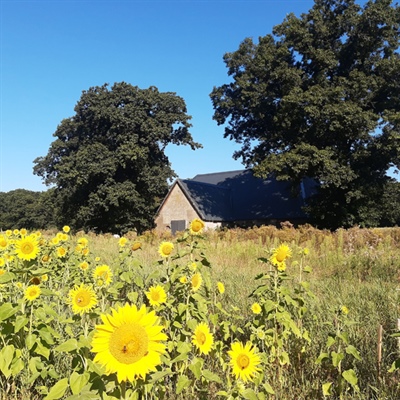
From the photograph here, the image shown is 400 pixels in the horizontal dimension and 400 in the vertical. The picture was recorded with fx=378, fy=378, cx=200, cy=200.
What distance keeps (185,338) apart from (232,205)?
29.4 meters

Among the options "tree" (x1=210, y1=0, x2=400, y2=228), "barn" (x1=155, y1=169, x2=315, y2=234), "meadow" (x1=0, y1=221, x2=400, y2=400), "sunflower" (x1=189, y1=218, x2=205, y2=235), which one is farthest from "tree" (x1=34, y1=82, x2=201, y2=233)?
"sunflower" (x1=189, y1=218, x2=205, y2=235)

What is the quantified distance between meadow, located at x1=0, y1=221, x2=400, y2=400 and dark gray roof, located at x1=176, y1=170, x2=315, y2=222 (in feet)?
79.2

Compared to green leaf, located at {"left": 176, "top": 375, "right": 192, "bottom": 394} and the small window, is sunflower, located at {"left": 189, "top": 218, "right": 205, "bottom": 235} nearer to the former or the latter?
green leaf, located at {"left": 176, "top": 375, "right": 192, "bottom": 394}

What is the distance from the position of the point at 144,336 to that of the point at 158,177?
2853cm

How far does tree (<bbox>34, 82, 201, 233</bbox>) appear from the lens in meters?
27.7

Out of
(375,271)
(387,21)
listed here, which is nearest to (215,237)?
(375,271)

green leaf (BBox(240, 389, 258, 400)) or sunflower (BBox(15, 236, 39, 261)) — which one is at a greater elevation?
sunflower (BBox(15, 236, 39, 261))

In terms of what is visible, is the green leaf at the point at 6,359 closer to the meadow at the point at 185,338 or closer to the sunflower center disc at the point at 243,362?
the meadow at the point at 185,338

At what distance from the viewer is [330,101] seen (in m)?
19.9

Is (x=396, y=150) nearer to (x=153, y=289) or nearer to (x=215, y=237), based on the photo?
(x=215, y=237)

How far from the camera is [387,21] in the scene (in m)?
19.8

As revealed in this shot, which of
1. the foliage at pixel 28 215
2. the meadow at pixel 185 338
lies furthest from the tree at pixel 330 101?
the foliage at pixel 28 215

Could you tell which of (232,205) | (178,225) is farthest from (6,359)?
(232,205)

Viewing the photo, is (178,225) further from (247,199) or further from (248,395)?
(248,395)
